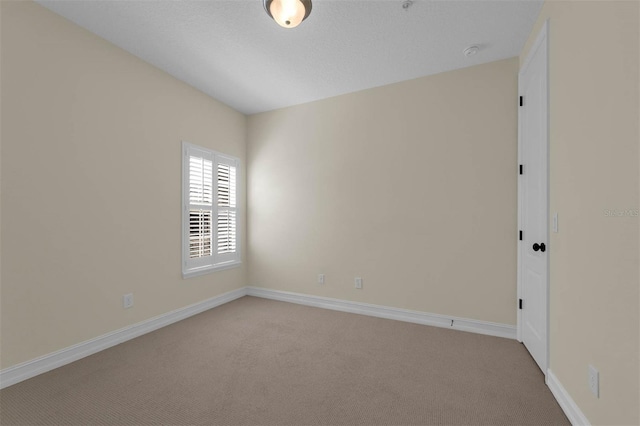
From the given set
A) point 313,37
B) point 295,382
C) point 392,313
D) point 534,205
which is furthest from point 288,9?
point 392,313

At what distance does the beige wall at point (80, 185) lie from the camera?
80.4 inches

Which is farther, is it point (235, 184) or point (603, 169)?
point (235, 184)

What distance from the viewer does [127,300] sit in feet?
9.02

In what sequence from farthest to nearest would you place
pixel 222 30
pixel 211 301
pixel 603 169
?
pixel 211 301 → pixel 222 30 → pixel 603 169

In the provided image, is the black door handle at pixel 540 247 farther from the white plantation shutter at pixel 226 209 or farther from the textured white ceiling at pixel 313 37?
the white plantation shutter at pixel 226 209

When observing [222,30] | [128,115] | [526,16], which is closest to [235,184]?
[128,115]

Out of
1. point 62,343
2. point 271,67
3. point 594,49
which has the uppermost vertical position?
point 271,67

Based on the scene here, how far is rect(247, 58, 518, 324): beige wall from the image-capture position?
288cm

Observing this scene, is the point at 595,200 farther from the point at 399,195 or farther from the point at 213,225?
the point at 213,225

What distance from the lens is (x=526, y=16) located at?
7.36ft

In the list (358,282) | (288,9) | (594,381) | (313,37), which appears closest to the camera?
(594,381)

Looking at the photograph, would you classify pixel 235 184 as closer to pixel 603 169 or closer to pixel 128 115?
pixel 128 115

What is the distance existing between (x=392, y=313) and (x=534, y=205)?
6.17 feet

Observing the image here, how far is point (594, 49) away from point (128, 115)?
3655 millimetres
